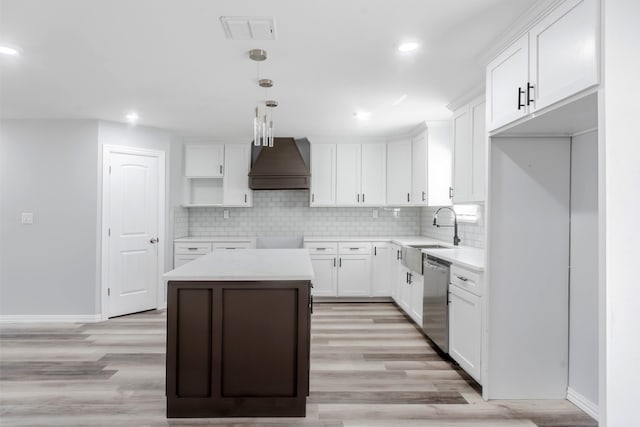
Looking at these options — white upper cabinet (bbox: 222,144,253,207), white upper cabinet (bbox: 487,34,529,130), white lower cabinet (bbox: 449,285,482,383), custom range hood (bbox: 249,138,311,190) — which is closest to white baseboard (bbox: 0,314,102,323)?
white upper cabinet (bbox: 222,144,253,207)

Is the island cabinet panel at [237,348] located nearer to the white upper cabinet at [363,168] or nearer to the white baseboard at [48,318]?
the white baseboard at [48,318]

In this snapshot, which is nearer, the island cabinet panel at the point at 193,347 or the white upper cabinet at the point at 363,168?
the island cabinet panel at the point at 193,347

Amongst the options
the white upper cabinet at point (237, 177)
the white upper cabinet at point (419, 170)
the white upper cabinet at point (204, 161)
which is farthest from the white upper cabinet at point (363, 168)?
the white upper cabinet at point (204, 161)

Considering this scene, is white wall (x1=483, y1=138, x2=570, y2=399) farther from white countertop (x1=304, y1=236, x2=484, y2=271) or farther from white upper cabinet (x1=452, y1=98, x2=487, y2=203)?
white upper cabinet (x1=452, y1=98, x2=487, y2=203)

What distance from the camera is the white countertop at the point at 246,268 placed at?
2209 mm

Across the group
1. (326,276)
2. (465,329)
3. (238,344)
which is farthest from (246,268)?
(326,276)

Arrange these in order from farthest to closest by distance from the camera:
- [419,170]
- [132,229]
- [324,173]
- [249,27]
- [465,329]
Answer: [324,173] → [419,170] → [132,229] → [465,329] → [249,27]

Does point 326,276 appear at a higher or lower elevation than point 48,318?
higher

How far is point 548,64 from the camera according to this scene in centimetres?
186

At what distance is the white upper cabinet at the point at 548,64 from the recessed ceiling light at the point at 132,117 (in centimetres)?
359

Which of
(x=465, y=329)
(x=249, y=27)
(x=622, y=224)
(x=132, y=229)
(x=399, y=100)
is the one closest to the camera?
(x=622, y=224)

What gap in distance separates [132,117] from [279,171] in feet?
6.16

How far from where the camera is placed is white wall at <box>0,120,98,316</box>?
427 cm

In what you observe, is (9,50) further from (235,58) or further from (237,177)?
(237,177)
